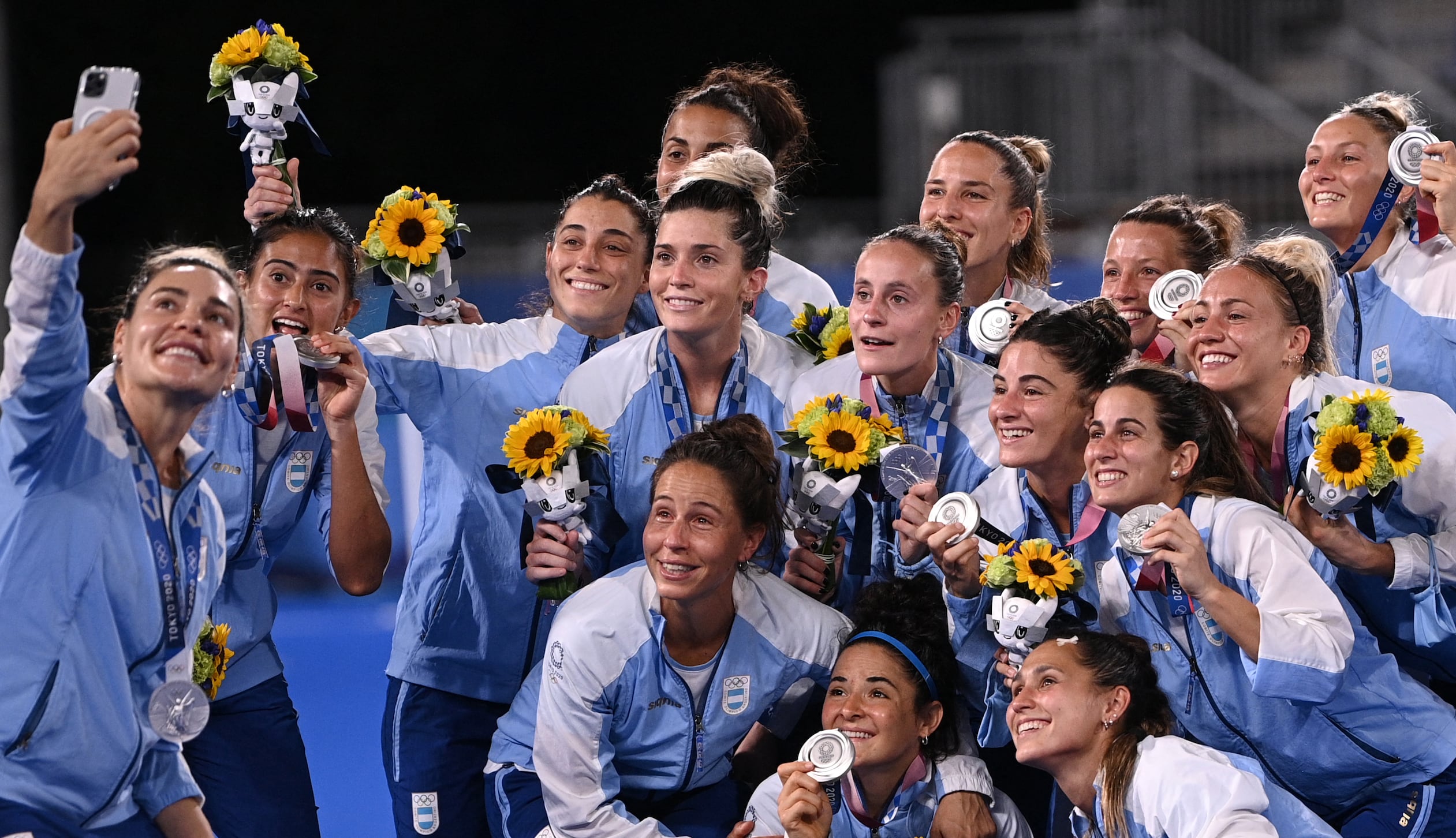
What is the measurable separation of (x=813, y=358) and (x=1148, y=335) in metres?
1.11

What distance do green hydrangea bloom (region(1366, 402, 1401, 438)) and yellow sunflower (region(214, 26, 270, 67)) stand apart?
319 cm

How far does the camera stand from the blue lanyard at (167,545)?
3451mm

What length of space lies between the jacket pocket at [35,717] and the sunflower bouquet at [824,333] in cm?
261

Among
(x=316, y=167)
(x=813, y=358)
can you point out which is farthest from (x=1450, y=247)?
(x=316, y=167)

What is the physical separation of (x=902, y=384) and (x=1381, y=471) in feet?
4.53

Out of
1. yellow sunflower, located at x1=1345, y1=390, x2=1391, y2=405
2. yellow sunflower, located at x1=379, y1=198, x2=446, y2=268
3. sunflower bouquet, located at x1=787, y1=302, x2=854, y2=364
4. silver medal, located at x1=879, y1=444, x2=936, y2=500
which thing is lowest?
silver medal, located at x1=879, y1=444, x2=936, y2=500

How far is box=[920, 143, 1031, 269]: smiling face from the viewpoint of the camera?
554cm

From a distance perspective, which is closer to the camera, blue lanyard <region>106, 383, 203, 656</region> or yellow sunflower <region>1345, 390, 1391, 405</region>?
blue lanyard <region>106, 383, 203, 656</region>

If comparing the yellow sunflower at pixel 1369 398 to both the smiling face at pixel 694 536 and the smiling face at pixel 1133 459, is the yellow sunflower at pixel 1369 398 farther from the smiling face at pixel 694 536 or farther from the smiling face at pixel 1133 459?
the smiling face at pixel 694 536

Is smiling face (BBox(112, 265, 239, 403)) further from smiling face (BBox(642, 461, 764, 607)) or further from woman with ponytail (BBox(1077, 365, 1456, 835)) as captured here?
woman with ponytail (BBox(1077, 365, 1456, 835))

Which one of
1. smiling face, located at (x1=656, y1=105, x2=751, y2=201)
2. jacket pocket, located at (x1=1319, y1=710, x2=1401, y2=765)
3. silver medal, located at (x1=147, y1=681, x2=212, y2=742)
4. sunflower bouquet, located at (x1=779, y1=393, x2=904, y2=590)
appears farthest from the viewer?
smiling face, located at (x1=656, y1=105, x2=751, y2=201)

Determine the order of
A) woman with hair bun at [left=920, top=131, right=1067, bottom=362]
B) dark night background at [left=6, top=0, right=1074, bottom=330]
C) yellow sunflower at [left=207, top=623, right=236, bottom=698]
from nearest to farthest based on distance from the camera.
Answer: yellow sunflower at [left=207, top=623, right=236, bottom=698], woman with hair bun at [left=920, top=131, right=1067, bottom=362], dark night background at [left=6, top=0, right=1074, bottom=330]

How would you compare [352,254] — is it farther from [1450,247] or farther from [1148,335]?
[1450,247]

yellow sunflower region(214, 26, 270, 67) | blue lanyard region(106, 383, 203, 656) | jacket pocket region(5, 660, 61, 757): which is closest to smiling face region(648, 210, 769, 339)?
yellow sunflower region(214, 26, 270, 67)
